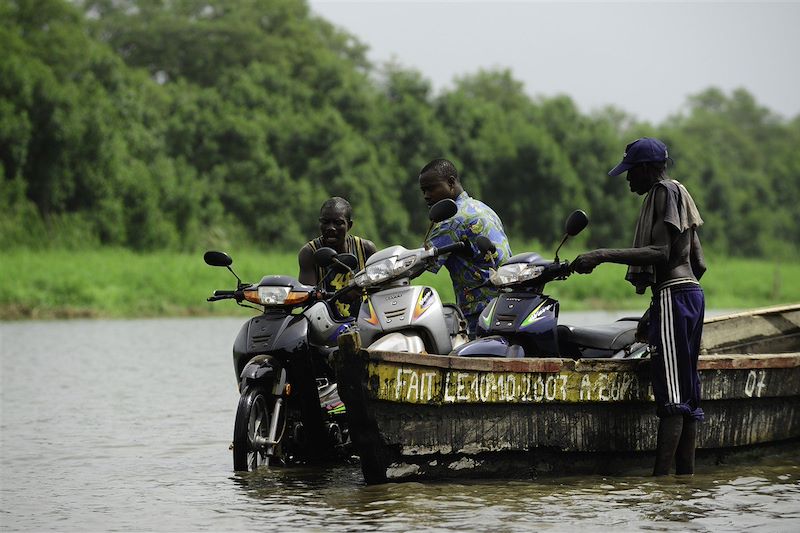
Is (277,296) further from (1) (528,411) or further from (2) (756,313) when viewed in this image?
(2) (756,313)

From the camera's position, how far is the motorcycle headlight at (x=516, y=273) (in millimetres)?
7766

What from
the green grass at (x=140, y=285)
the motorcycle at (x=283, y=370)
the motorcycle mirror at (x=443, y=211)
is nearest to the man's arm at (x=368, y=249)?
the motorcycle at (x=283, y=370)

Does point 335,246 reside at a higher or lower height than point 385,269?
higher

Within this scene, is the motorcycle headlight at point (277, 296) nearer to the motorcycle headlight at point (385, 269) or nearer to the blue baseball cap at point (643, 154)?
the motorcycle headlight at point (385, 269)

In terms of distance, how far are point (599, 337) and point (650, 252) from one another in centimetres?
108

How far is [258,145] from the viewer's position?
40656 mm

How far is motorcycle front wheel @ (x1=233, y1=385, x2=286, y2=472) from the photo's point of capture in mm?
7875

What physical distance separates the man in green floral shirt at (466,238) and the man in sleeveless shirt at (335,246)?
32.8 inches

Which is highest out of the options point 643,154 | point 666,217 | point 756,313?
point 643,154

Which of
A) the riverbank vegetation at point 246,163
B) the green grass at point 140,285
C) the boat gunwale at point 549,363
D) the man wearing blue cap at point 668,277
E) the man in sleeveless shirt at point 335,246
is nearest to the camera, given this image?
the boat gunwale at point 549,363

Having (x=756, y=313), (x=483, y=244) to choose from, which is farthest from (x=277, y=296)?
(x=756, y=313)

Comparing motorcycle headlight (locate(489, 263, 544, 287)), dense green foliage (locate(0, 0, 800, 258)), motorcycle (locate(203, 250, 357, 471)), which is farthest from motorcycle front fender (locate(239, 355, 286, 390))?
dense green foliage (locate(0, 0, 800, 258))

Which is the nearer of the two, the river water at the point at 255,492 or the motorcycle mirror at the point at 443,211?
the river water at the point at 255,492

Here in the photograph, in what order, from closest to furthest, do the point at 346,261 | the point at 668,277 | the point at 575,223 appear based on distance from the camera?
the point at 575,223
the point at 668,277
the point at 346,261
